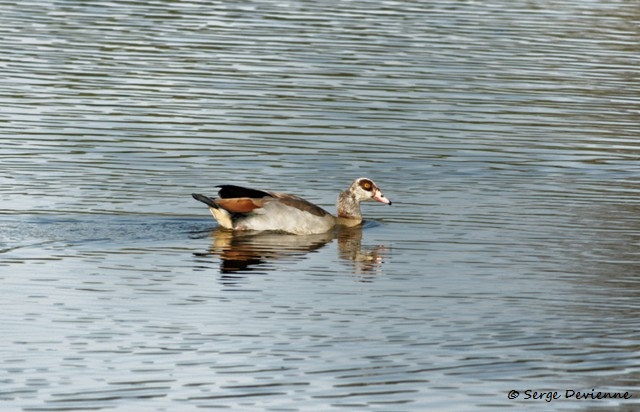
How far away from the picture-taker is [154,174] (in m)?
21.1

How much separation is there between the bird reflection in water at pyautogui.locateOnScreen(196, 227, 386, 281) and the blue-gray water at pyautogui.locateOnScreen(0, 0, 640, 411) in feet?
0.22

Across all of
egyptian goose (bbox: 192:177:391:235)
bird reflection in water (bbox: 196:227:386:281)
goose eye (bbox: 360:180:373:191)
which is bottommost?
bird reflection in water (bbox: 196:227:386:281)

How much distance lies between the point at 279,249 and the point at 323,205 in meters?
2.57

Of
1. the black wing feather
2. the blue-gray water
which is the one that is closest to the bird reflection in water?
the blue-gray water

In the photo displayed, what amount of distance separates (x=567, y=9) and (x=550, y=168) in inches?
785

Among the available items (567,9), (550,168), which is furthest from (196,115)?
(567,9)

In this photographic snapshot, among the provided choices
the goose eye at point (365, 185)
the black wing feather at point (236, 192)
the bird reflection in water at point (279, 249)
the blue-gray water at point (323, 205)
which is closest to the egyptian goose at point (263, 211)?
the black wing feather at point (236, 192)

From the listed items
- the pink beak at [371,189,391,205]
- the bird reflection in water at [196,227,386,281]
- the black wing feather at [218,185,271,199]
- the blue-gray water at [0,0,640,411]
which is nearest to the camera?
the blue-gray water at [0,0,640,411]

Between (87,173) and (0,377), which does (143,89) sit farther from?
(0,377)

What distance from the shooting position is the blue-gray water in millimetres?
12484

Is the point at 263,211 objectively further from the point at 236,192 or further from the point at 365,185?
the point at 365,185

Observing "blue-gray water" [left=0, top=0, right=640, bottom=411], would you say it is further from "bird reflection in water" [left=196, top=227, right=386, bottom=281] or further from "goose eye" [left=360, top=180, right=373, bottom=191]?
"goose eye" [left=360, top=180, right=373, bottom=191]

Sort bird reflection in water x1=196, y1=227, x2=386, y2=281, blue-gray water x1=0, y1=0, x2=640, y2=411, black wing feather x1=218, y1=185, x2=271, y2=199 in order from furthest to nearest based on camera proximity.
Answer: black wing feather x1=218, y1=185, x2=271, y2=199 < bird reflection in water x1=196, y1=227, x2=386, y2=281 < blue-gray water x1=0, y1=0, x2=640, y2=411

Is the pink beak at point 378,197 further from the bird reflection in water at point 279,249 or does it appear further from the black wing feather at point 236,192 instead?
the black wing feather at point 236,192
